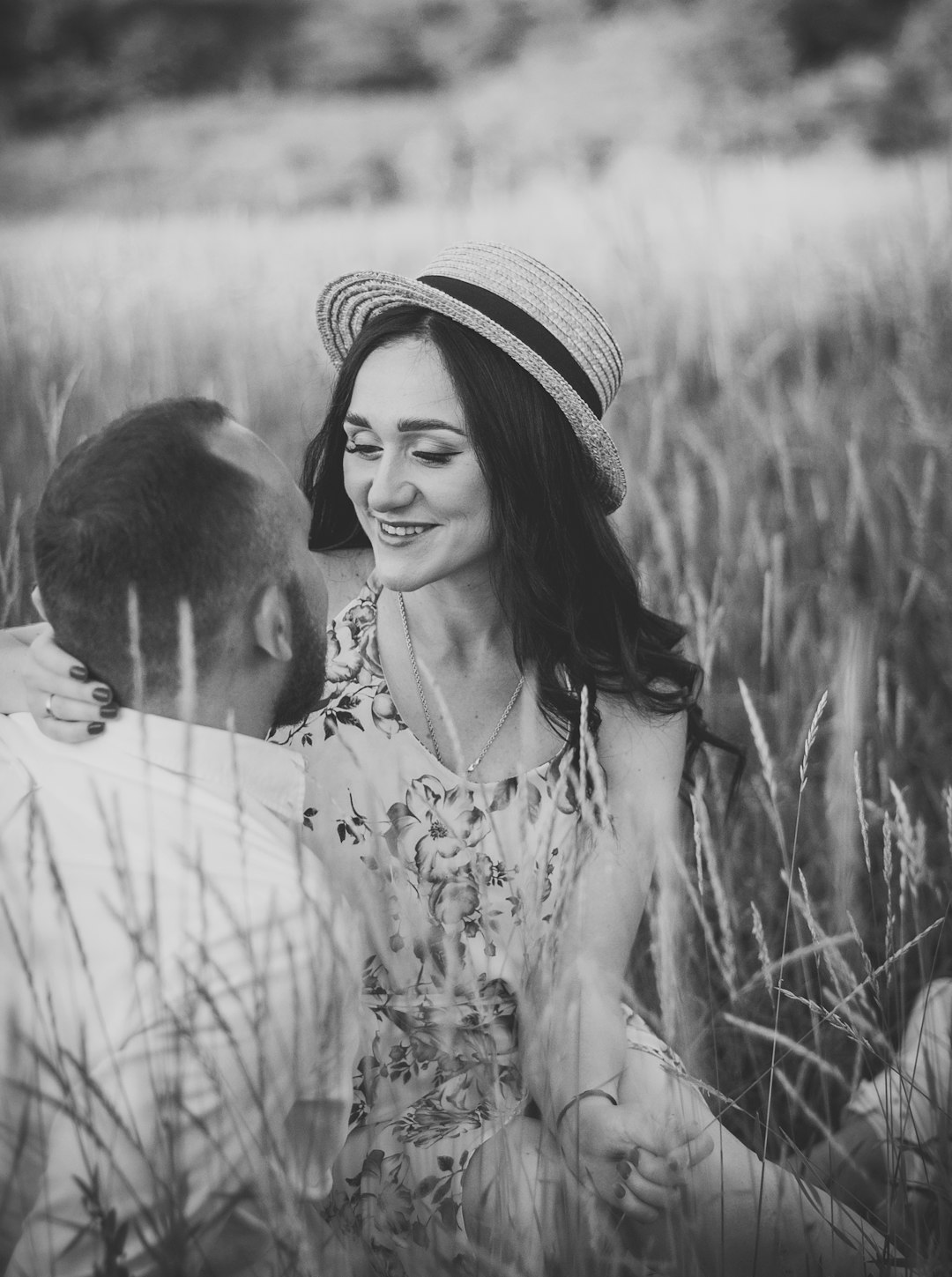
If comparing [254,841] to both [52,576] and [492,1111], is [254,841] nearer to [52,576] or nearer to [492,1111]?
[52,576]

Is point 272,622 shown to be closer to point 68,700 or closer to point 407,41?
point 68,700

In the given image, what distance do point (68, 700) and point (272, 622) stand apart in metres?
0.26

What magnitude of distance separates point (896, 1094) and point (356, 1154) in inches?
37.8

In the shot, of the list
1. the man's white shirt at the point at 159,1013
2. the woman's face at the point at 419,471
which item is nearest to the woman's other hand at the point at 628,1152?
the man's white shirt at the point at 159,1013

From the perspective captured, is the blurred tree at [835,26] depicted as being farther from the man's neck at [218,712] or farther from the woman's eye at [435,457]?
the man's neck at [218,712]

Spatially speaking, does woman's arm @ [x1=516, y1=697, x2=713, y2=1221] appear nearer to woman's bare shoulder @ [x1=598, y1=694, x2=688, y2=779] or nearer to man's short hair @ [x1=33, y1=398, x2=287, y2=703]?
woman's bare shoulder @ [x1=598, y1=694, x2=688, y2=779]

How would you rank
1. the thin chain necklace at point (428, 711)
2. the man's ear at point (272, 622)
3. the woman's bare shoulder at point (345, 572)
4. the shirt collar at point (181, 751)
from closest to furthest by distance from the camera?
the shirt collar at point (181, 751) < the man's ear at point (272, 622) < the thin chain necklace at point (428, 711) < the woman's bare shoulder at point (345, 572)

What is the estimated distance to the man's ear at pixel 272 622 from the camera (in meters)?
1.42

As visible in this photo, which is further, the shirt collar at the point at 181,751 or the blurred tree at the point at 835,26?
the blurred tree at the point at 835,26

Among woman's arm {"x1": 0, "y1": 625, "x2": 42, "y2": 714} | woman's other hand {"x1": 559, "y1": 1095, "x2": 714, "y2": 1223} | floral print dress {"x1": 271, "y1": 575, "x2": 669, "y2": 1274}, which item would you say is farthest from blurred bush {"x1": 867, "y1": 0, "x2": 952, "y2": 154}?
woman's other hand {"x1": 559, "y1": 1095, "x2": 714, "y2": 1223}

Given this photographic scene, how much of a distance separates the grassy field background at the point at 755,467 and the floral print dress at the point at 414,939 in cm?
29

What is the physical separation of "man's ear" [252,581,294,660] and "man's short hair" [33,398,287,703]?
0.09ft

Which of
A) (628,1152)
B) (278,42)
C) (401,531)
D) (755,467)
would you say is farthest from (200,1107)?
(278,42)

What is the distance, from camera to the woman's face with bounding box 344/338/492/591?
2.01m
